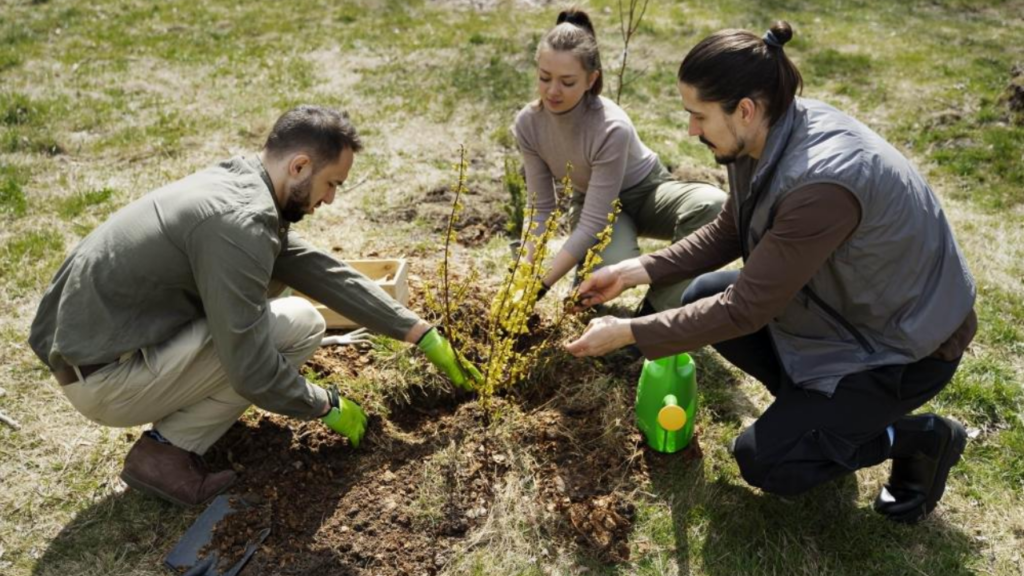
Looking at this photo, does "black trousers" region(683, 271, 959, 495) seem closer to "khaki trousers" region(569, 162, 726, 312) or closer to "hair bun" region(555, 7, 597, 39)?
"khaki trousers" region(569, 162, 726, 312)

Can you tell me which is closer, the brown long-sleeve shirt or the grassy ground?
the brown long-sleeve shirt

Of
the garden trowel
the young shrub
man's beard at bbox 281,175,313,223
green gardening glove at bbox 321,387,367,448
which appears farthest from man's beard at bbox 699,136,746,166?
the garden trowel

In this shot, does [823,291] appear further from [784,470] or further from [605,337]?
[605,337]

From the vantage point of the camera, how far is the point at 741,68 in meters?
2.22

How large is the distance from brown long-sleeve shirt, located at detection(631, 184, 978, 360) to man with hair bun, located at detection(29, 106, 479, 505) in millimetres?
1243

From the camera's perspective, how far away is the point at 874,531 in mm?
2660

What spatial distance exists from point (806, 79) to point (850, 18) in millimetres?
2535

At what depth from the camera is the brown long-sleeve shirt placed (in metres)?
2.18

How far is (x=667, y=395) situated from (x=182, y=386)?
180cm

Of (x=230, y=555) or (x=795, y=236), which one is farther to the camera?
(x=230, y=555)

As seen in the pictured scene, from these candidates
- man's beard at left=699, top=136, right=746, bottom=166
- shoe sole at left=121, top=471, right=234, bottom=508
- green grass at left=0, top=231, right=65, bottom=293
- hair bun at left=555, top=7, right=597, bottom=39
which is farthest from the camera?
green grass at left=0, top=231, right=65, bottom=293

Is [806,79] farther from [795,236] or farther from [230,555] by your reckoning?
[230,555]

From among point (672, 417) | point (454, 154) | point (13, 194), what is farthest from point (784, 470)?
point (13, 194)

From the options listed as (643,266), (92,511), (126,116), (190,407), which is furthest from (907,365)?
(126,116)
